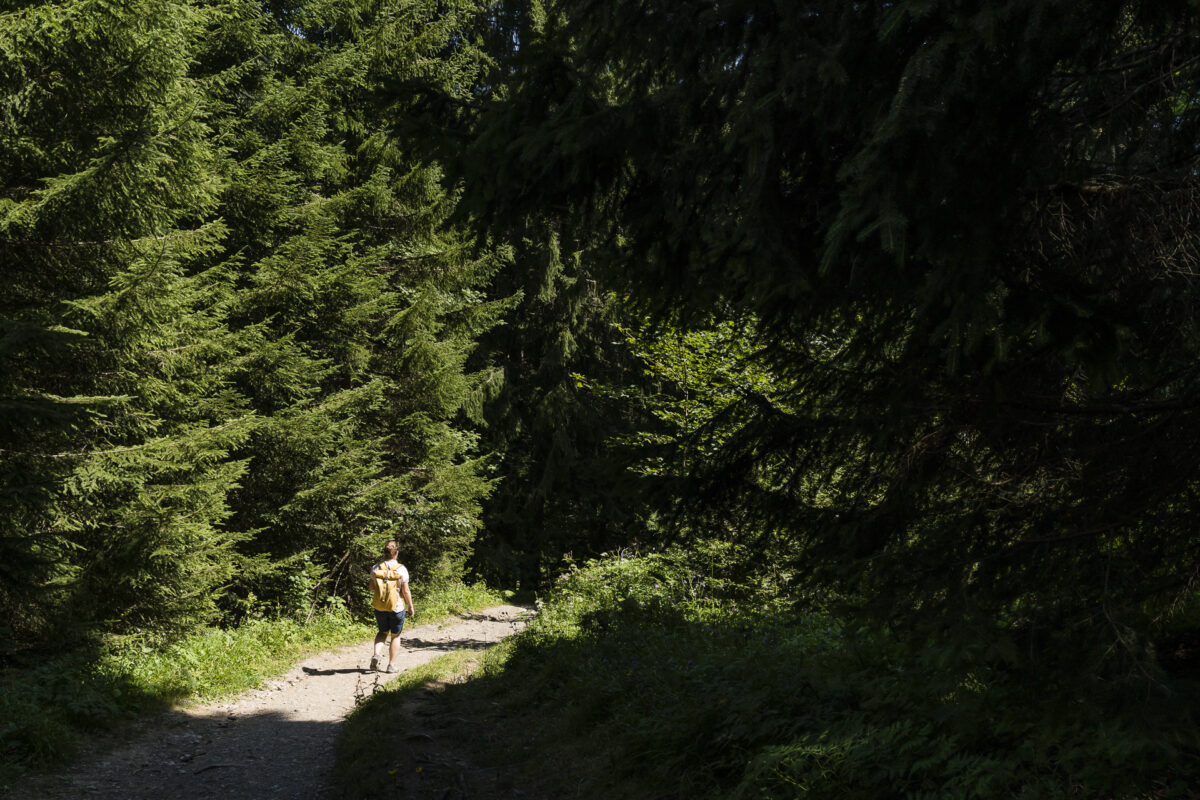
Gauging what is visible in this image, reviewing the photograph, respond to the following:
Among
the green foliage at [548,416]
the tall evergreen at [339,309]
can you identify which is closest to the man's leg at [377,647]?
the tall evergreen at [339,309]

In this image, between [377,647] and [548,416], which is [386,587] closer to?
[377,647]

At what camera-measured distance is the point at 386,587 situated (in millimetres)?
11312

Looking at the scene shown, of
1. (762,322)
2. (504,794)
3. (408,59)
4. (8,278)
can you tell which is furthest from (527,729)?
(408,59)

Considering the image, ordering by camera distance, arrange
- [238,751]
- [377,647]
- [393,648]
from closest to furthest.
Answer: [238,751] < [393,648] < [377,647]

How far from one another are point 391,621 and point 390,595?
1.57 ft

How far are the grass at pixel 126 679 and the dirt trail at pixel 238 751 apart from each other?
0.27 metres

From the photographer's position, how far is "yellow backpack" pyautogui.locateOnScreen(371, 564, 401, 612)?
1131cm

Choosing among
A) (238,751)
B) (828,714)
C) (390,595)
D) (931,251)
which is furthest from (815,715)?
(390,595)

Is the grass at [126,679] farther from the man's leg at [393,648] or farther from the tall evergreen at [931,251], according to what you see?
the tall evergreen at [931,251]

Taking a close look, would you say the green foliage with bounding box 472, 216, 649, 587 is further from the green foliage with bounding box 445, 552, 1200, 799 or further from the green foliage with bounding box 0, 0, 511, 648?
the green foliage with bounding box 445, 552, 1200, 799

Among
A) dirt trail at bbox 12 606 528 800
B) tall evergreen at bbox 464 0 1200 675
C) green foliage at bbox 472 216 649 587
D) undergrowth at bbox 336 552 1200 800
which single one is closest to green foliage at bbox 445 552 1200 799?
undergrowth at bbox 336 552 1200 800

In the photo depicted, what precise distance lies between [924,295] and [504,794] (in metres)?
4.84

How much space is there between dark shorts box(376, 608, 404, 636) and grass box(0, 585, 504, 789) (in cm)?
166

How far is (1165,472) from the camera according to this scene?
12.1 feet
